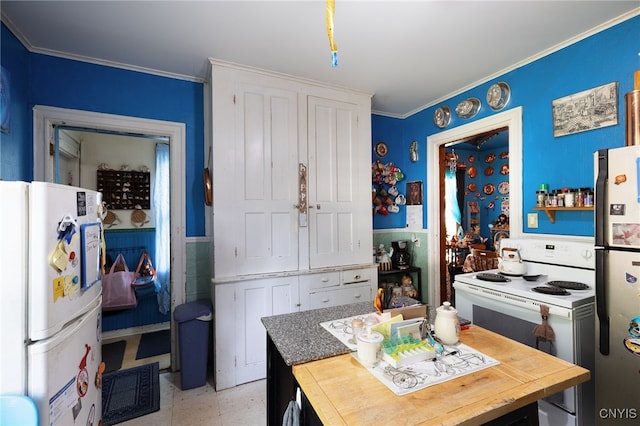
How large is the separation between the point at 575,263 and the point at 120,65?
12.1 ft

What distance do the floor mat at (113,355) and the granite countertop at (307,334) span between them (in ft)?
7.12

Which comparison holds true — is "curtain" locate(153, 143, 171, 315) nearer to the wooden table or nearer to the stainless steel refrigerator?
the wooden table

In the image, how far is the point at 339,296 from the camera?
8.80ft

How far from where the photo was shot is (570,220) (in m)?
2.02

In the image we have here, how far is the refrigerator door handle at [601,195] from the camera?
146 cm

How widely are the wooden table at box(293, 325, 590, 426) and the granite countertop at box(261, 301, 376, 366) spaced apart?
4cm

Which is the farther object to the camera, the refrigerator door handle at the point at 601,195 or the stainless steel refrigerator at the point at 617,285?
the refrigerator door handle at the point at 601,195

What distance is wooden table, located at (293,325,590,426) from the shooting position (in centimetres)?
73

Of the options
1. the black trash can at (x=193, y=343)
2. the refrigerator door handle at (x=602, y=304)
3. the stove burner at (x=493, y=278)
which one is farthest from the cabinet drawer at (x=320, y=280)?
the refrigerator door handle at (x=602, y=304)

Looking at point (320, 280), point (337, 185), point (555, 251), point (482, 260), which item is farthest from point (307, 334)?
point (482, 260)

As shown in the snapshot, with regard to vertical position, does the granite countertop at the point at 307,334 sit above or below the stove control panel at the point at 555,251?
below

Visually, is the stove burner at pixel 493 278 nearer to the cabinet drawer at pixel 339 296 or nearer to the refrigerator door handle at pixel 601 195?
the refrigerator door handle at pixel 601 195

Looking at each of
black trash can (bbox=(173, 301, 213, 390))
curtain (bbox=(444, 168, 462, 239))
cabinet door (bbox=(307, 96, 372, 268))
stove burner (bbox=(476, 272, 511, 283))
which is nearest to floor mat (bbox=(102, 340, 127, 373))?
black trash can (bbox=(173, 301, 213, 390))

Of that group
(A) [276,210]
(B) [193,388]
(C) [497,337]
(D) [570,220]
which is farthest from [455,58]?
(B) [193,388]
